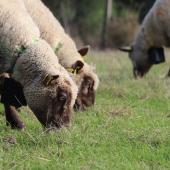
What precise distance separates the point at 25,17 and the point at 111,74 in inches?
226

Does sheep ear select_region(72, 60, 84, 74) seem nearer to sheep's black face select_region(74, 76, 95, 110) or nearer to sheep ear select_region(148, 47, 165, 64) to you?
sheep's black face select_region(74, 76, 95, 110)

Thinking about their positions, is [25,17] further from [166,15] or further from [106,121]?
[166,15]

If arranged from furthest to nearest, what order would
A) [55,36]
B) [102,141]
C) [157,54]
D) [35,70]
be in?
[157,54] → [55,36] → [35,70] → [102,141]

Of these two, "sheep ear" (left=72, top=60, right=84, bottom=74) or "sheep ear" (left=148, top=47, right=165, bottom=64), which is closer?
"sheep ear" (left=72, top=60, right=84, bottom=74)

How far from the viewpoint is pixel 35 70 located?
7605 millimetres

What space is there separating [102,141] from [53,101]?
0.75 m

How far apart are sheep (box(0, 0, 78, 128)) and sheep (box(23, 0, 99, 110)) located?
4.68 ft

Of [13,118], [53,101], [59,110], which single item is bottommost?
[13,118]

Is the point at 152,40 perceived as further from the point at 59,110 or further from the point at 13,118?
the point at 59,110

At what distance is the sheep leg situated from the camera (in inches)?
315

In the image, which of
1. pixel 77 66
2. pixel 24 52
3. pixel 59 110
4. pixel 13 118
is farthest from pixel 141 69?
pixel 59 110

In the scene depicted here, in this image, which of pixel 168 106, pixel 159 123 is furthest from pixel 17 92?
pixel 168 106

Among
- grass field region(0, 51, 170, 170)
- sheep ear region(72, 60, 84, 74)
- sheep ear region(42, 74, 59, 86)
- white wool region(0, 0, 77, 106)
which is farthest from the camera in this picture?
sheep ear region(72, 60, 84, 74)

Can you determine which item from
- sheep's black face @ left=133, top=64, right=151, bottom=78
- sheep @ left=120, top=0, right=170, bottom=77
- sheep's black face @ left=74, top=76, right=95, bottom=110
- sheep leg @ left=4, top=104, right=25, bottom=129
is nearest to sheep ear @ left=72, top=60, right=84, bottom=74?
sheep's black face @ left=74, top=76, right=95, bottom=110
